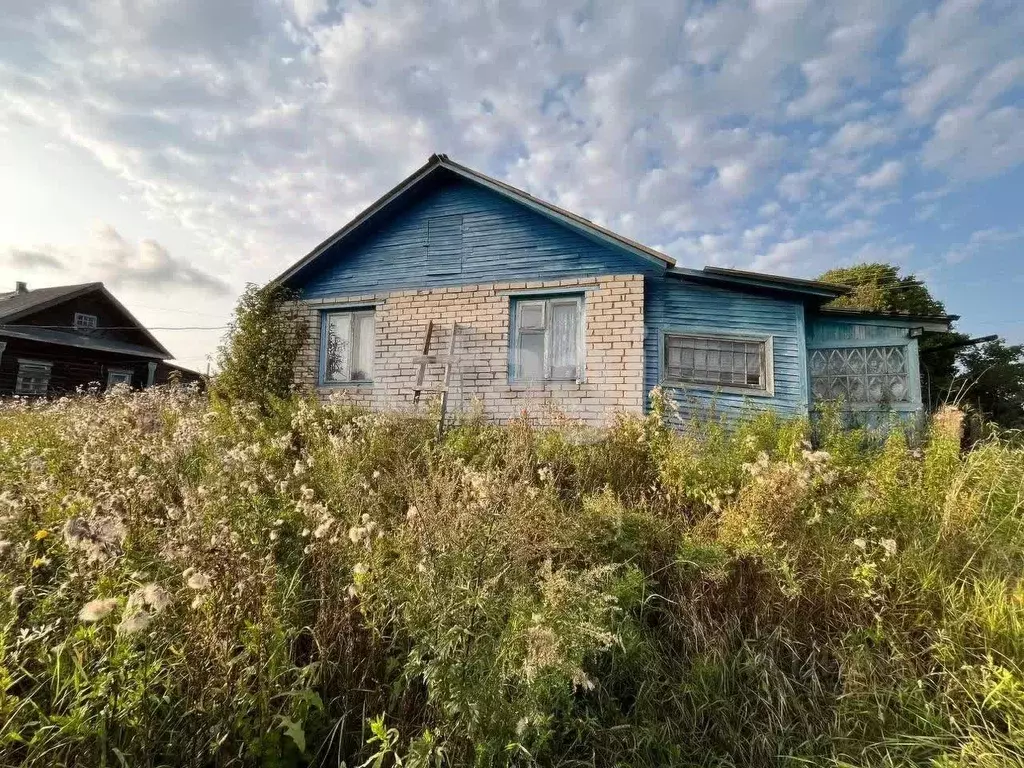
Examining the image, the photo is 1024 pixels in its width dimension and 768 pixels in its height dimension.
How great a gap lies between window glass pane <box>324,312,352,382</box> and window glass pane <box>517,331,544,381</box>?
3.62 m

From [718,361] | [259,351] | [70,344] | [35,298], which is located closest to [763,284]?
[718,361]

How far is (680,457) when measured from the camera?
4320 millimetres

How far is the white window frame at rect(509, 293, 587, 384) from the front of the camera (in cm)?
809

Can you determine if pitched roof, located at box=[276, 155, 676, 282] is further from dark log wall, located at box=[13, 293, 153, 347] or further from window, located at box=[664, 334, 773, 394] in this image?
dark log wall, located at box=[13, 293, 153, 347]

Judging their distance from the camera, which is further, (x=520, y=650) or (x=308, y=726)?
(x=520, y=650)

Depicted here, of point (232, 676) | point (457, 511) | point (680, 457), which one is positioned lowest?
point (232, 676)

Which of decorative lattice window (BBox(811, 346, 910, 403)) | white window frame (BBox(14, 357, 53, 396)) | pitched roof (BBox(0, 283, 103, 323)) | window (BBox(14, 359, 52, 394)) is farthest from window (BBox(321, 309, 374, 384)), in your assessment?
pitched roof (BBox(0, 283, 103, 323))

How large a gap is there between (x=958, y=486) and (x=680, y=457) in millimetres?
1998

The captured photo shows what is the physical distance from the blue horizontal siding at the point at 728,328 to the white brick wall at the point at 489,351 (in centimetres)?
34

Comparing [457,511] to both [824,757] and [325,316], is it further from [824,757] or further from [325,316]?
[325,316]

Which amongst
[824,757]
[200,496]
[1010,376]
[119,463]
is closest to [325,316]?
[119,463]

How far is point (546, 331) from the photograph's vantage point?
27.5 feet

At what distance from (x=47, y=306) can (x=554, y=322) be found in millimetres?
22109

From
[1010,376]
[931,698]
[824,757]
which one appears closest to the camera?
[824,757]
